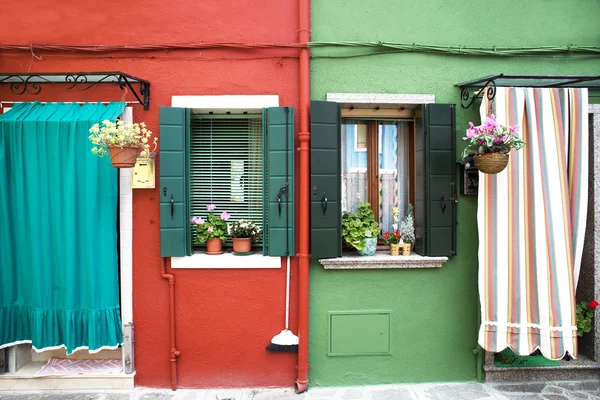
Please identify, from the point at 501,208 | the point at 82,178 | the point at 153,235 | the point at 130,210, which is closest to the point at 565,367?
the point at 501,208

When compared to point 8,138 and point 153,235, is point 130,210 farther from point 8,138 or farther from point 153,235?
point 8,138

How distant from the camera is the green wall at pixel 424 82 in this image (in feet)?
14.6

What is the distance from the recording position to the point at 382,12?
14.7 feet

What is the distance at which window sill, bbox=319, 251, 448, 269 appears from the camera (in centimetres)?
438

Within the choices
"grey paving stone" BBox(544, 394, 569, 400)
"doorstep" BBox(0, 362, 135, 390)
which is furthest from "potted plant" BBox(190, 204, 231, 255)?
"grey paving stone" BBox(544, 394, 569, 400)

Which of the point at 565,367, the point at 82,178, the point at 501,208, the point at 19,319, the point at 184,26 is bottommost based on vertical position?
the point at 565,367

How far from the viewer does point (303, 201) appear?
4.35 metres

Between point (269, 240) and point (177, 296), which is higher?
point (269, 240)

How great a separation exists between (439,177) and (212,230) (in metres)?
2.44

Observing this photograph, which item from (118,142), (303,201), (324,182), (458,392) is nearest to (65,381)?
(118,142)

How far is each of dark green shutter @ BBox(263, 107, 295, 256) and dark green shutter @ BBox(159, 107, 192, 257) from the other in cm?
89

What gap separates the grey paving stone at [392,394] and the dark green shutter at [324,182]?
4.86ft

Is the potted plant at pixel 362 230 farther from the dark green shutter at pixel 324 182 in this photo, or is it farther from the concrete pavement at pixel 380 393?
the concrete pavement at pixel 380 393

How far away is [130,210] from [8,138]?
138 centimetres
